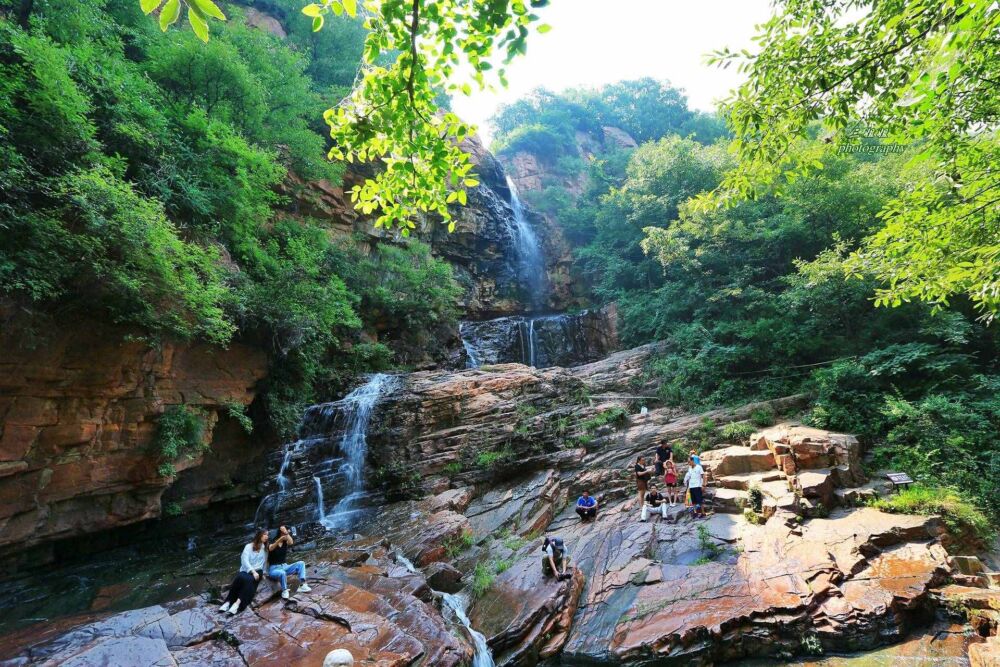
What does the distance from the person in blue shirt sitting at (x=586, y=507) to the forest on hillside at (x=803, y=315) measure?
6114 millimetres

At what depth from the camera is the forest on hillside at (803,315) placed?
10734mm

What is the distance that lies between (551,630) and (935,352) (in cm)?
1204

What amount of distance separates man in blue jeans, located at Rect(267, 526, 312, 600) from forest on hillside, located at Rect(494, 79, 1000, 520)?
25.5ft

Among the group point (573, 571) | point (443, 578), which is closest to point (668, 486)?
point (573, 571)

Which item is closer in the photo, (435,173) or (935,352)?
(435,173)

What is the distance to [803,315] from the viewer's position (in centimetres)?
1491

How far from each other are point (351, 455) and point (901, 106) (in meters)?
13.3

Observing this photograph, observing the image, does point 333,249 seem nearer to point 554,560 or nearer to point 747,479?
point 554,560

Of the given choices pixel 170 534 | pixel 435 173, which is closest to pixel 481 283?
pixel 170 534

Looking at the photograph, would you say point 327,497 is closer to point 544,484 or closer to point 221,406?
point 221,406

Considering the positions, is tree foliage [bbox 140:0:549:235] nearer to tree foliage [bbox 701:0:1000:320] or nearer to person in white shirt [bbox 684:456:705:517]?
tree foliage [bbox 701:0:1000:320]

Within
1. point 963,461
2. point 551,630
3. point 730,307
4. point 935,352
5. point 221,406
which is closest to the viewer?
point 551,630

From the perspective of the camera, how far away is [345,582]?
25.6 ft

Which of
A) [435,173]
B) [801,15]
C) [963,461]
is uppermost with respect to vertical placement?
[801,15]
